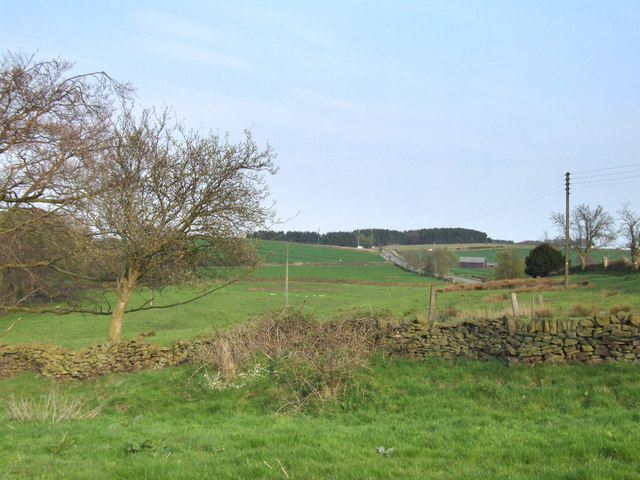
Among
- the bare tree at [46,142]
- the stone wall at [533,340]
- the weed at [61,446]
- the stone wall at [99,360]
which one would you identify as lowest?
the stone wall at [99,360]

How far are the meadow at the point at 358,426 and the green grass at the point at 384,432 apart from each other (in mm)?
24

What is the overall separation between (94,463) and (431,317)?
999 centimetres

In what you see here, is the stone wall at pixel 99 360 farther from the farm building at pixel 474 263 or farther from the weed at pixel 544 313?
the farm building at pixel 474 263

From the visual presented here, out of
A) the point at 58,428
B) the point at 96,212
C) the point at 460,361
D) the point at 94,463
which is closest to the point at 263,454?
the point at 94,463

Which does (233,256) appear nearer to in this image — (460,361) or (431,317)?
(431,317)

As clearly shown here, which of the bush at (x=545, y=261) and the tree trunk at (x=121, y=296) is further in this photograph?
the bush at (x=545, y=261)

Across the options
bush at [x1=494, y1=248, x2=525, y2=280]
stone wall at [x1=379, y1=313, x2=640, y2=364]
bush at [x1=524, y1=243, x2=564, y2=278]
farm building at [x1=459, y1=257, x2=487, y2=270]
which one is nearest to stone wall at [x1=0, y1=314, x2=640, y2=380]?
stone wall at [x1=379, y1=313, x2=640, y2=364]

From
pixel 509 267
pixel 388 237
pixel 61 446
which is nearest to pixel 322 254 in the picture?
pixel 388 237

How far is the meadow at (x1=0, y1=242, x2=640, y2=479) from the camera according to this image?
16.0ft

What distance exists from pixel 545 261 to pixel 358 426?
51582mm

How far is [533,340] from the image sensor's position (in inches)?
408

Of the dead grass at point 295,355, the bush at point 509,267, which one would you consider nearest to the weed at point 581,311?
the dead grass at point 295,355

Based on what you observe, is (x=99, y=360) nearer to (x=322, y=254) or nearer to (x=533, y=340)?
(x=533, y=340)

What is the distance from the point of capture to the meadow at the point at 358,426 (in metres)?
4.88
